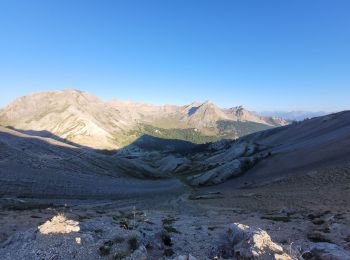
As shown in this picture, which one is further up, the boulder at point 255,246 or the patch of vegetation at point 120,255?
the boulder at point 255,246

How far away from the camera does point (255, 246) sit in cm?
1847

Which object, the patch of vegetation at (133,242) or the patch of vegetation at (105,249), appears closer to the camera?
the patch of vegetation at (105,249)

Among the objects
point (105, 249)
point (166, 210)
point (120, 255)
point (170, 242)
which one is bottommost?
point (166, 210)

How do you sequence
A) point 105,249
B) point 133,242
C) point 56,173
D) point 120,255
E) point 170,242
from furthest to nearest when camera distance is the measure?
1. point 56,173
2. point 170,242
3. point 133,242
4. point 105,249
5. point 120,255

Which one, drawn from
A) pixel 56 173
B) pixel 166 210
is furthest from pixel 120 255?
pixel 56 173

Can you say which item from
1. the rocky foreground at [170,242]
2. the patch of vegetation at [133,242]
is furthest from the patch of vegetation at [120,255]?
the patch of vegetation at [133,242]

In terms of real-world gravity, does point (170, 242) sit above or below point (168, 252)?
below

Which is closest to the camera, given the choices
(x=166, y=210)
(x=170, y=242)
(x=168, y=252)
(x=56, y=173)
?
(x=168, y=252)

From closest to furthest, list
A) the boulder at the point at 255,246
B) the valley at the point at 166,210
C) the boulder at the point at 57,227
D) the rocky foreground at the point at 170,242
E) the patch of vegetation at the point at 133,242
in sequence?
1. the boulder at the point at 255,246
2. the rocky foreground at the point at 170,242
3. the valley at the point at 166,210
4. the patch of vegetation at the point at 133,242
5. the boulder at the point at 57,227

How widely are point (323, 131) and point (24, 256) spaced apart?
474ft

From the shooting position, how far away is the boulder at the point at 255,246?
17.6 m

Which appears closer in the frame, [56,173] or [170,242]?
[170,242]

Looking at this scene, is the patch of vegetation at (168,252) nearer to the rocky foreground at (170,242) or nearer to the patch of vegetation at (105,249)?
the rocky foreground at (170,242)

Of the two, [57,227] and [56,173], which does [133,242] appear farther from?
[56,173]
